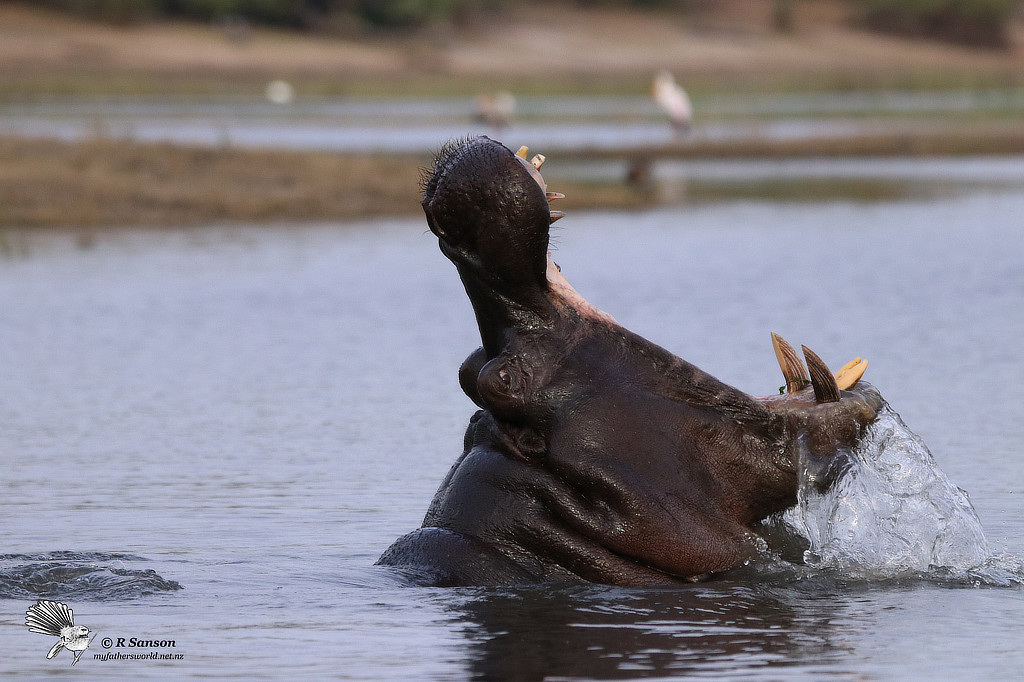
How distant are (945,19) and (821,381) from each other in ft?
192

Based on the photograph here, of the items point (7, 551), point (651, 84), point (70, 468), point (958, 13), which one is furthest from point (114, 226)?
point (958, 13)

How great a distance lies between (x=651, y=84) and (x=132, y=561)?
42018 mm

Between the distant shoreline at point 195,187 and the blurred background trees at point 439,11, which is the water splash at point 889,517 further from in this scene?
the blurred background trees at point 439,11

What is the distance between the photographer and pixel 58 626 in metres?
4.46

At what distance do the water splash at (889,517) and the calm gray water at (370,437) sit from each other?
57 millimetres

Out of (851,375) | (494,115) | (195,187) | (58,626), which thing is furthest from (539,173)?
(494,115)

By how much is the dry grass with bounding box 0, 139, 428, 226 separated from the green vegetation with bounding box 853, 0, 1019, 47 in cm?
4148

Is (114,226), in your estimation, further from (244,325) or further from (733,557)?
(733,557)

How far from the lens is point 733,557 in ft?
13.5

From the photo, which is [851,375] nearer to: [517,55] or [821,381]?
[821,381]

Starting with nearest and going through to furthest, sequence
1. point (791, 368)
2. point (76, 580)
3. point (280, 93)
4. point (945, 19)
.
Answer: point (791, 368) < point (76, 580) < point (280, 93) < point (945, 19)

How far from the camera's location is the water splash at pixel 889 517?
4.19 metres

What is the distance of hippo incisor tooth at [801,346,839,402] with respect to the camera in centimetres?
398

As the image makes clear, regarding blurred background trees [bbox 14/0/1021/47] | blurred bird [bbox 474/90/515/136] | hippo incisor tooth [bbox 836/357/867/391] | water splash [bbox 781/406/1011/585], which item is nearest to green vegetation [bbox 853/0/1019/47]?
blurred background trees [bbox 14/0/1021/47]
